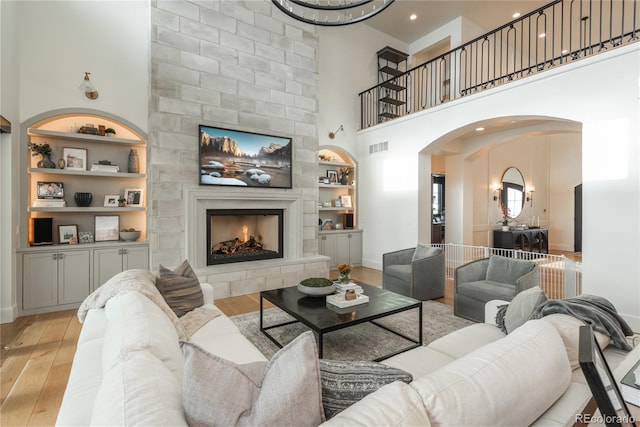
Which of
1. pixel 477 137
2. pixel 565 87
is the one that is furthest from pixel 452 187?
pixel 565 87

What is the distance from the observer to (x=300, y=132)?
5395 mm

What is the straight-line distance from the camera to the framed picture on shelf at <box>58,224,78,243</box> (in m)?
4.05

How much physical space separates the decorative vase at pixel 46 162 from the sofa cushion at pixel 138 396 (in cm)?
404

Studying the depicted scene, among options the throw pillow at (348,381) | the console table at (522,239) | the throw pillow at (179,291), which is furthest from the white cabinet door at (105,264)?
the console table at (522,239)

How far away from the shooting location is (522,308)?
6.71 feet

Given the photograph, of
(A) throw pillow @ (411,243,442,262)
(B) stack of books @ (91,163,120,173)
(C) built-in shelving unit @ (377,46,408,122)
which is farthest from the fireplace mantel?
(C) built-in shelving unit @ (377,46,408,122)

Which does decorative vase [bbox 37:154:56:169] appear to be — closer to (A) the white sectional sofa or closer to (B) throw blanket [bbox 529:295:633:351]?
(A) the white sectional sofa

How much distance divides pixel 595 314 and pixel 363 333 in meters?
1.96

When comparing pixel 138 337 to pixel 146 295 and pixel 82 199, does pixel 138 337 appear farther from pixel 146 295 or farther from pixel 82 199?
pixel 82 199

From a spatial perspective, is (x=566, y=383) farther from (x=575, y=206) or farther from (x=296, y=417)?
(x=575, y=206)

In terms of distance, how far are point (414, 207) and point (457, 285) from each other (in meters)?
2.34

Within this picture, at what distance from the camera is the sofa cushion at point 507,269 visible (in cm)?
343

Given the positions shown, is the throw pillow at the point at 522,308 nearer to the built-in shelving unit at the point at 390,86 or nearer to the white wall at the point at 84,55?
the white wall at the point at 84,55

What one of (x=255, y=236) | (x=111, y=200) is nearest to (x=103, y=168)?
(x=111, y=200)
